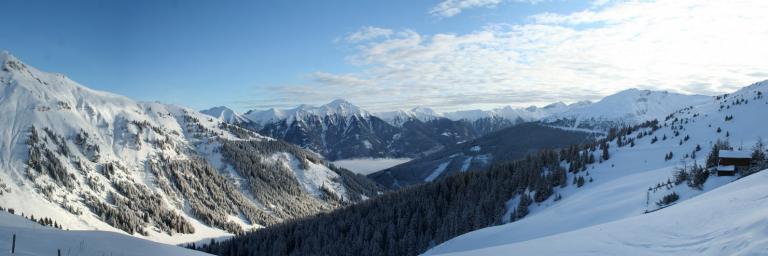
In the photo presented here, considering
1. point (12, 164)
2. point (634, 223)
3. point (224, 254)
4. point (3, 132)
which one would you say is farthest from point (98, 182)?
point (634, 223)

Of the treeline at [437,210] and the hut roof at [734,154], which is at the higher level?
the hut roof at [734,154]

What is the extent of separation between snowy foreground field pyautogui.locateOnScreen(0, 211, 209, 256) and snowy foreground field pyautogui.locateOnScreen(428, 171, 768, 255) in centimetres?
1526

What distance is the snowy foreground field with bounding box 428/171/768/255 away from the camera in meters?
12.9

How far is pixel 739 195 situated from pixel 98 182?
224384mm

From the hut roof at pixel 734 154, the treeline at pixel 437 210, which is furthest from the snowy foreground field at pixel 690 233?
the treeline at pixel 437 210

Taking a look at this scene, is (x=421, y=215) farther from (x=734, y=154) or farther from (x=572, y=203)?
(x=734, y=154)

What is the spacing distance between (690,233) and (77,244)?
958 inches

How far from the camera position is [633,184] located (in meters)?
38.1

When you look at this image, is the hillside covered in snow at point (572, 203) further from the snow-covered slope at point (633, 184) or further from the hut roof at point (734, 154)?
the hut roof at point (734, 154)

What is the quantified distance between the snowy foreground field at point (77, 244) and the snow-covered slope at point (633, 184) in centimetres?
1534

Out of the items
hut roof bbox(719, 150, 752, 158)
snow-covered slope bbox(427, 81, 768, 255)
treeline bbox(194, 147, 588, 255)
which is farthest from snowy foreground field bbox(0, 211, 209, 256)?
treeline bbox(194, 147, 588, 255)

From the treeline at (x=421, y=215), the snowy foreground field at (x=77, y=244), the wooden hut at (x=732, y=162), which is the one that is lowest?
the treeline at (x=421, y=215)

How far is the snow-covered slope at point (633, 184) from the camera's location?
1111 inches

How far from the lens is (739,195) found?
1844 centimetres
